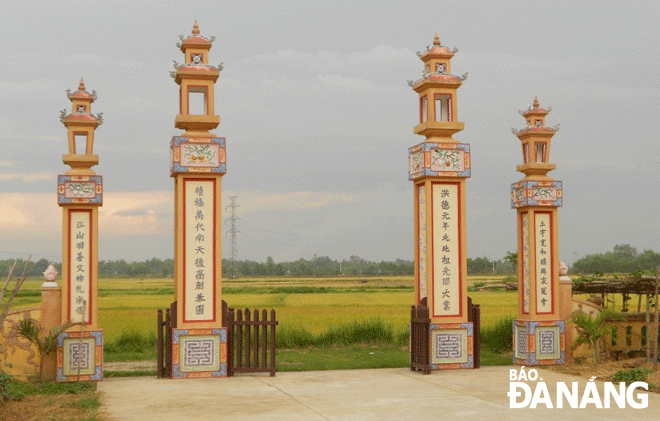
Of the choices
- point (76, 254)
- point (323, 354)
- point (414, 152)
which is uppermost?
point (414, 152)

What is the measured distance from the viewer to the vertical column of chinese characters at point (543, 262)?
12.1 metres

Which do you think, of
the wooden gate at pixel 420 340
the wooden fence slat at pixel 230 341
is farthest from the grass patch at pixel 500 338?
the wooden fence slat at pixel 230 341

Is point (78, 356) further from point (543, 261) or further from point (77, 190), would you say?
point (543, 261)

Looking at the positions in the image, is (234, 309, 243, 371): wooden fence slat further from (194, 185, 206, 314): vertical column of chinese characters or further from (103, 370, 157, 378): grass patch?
(103, 370, 157, 378): grass patch

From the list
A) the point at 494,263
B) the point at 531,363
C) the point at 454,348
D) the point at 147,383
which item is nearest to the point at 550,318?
the point at 531,363

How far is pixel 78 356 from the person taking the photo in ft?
34.2

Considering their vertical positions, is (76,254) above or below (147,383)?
above

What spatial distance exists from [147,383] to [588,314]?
6524 millimetres

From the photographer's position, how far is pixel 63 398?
9.05 m

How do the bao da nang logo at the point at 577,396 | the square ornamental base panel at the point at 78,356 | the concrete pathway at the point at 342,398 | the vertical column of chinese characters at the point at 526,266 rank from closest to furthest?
the concrete pathway at the point at 342,398, the bao da nang logo at the point at 577,396, the square ornamental base panel at the point at 78,356, the vertical column of chinese characters at the point at 526,266

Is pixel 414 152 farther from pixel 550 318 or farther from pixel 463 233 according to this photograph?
pixel 550 318

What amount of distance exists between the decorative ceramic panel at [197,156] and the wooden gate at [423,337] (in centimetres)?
324

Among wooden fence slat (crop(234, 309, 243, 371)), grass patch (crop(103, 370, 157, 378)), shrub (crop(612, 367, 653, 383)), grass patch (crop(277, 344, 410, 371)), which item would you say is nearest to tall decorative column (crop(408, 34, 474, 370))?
grass patch (crop(277, 344, 410, 371))

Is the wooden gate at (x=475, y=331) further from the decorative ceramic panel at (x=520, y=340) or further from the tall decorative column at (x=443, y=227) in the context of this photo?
the decorative ceramic panel at (x=520, y=340)
